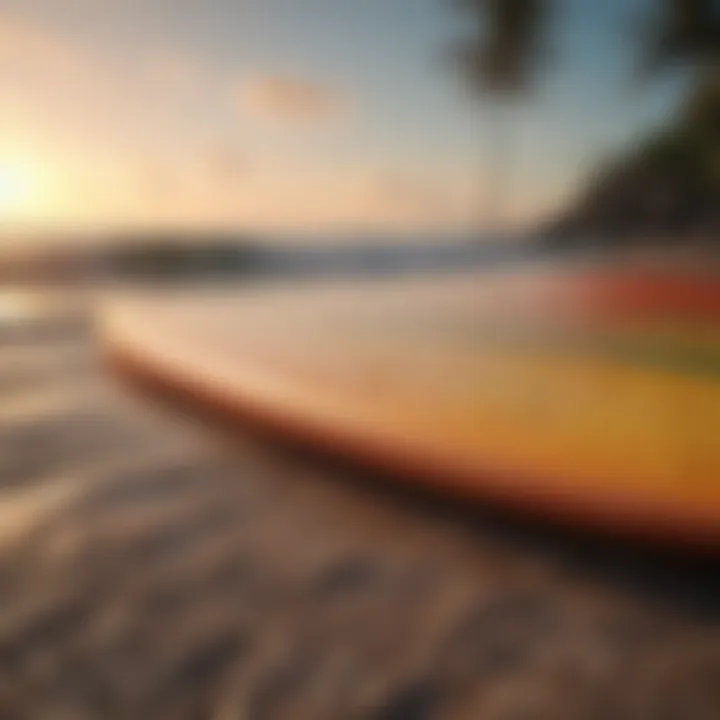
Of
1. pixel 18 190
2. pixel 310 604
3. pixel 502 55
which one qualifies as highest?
pixel 502 55

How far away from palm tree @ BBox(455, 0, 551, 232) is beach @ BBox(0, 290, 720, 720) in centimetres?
51

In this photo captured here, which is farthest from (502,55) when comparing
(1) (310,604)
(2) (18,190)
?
(1) (310,604)

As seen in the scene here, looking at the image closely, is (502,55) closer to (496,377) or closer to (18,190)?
(496,377)

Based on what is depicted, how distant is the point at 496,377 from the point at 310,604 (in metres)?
0.28

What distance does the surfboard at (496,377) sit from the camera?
43cm

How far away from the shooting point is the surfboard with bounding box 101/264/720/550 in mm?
428

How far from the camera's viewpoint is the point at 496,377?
60 cm

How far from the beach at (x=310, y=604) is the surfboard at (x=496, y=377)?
0.9 inches

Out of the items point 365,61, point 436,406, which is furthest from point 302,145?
point 436,406

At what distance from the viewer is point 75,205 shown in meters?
0.81

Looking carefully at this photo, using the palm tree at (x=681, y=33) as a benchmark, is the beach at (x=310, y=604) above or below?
below

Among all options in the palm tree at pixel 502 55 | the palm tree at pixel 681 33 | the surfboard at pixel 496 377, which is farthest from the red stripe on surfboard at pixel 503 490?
the palm tree at pixel 681 33

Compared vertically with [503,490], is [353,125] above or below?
above

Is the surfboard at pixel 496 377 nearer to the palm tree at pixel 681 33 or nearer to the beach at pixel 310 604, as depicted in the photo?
the beach at pixel 310 604
